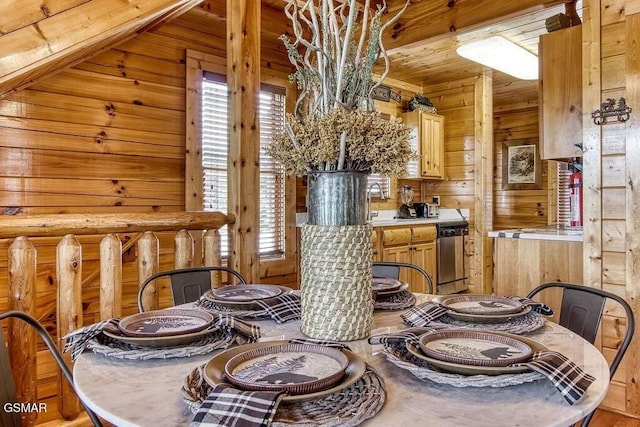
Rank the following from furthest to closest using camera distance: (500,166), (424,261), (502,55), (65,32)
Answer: (500,166), (424,261), (502,55), (65,32)

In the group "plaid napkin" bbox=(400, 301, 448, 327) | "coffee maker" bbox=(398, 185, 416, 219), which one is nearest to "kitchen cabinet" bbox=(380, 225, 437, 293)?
"coffee maker" bbox=(398, 185, 416, 219)

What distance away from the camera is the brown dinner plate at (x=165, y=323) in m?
1.04

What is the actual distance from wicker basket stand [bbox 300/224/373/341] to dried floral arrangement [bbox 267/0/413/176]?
0.16m

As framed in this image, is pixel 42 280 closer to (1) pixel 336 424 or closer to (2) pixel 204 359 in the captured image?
(2) pixel 204 359

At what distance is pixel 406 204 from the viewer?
565cm

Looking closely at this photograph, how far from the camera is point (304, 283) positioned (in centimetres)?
112

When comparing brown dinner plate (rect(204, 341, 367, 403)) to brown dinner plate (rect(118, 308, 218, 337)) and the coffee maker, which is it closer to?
brown dinner plate (rect(118, 308, 218, 337))

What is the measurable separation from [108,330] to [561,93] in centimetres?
290

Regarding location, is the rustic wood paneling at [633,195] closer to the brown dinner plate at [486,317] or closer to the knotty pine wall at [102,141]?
the brown dinner plate at [486,317]

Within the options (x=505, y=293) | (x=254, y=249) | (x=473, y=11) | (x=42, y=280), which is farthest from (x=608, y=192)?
(x=42, y=280)

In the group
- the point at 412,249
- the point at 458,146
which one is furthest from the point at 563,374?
the point at 458,146

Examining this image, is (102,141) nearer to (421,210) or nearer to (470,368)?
(470,368)

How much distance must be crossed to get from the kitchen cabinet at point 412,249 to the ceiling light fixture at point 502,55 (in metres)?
1.78

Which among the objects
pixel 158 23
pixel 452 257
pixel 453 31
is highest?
pixel 158 23
